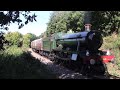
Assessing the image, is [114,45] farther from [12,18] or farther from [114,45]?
[12,18]

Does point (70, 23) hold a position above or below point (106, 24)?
above

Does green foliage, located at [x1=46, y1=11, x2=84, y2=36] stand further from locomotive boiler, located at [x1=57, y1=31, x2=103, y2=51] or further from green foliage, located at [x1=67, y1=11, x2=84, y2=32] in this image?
locomotive boiler, located at [x1=57, y1=31, x2=103, y2=51]

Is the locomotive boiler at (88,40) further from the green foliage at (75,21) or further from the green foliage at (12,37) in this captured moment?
the green foliage at (75,21)

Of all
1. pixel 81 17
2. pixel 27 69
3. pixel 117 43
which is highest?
pixel 81 17

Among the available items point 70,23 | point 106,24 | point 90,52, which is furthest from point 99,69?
point 70,23

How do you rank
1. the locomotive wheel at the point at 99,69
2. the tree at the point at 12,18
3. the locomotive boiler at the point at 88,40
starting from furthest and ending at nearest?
the locomotive boiler at the point at 88,40
the locomotive wheel at the point at 99,69
the tree at the point at 12,18

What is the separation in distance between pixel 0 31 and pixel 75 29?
18010 millimetres

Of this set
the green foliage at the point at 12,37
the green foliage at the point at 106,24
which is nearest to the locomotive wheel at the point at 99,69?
the green foliage at the point at 12,37

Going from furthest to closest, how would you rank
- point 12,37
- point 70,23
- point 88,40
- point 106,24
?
point 70,23
point 106,24
point 12,37
point 88,40

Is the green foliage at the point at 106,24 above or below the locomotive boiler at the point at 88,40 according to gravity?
above

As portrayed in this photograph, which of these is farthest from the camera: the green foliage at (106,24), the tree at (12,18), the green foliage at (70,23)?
the green foliage at (106,24)
